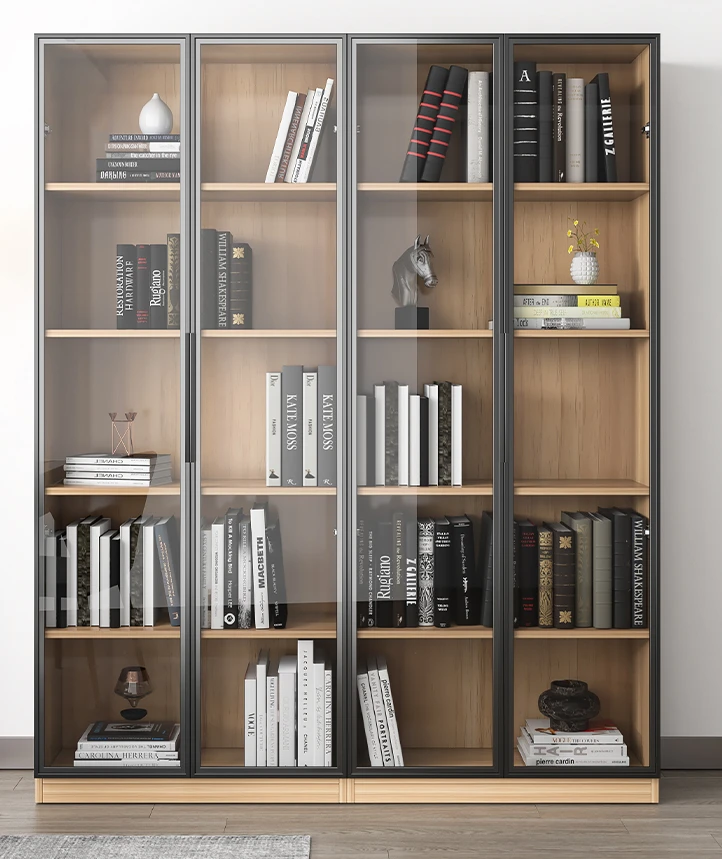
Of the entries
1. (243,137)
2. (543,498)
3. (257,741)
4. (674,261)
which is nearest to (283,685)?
(257,741)

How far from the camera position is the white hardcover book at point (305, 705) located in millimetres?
2533

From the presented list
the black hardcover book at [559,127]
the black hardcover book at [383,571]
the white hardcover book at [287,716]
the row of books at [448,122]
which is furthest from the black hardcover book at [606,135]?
the white hardcover book at [287,716]

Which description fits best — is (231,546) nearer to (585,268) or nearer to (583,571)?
(583,571)

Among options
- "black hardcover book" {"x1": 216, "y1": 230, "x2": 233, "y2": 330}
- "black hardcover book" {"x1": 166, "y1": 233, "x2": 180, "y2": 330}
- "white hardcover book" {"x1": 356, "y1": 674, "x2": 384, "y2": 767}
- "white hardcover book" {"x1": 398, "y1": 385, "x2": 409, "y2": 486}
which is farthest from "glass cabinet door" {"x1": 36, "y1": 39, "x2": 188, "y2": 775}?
"white hardcover book" {"x1": 398, "y1": 385, "x2": 409, "y2": 486}

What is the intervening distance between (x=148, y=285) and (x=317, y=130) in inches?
26.0

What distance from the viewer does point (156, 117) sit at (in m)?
2.49

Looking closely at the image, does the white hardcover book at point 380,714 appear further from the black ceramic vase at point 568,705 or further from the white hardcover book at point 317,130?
the white hardcover book at point 317,130

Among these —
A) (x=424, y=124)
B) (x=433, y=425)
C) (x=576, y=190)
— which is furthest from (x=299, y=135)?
(x=433, y=425)

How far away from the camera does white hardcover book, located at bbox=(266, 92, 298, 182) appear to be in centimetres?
248

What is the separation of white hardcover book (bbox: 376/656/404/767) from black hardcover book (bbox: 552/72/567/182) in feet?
4.94

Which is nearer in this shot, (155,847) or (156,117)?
(155,847)

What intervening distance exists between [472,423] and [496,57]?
1046 mm

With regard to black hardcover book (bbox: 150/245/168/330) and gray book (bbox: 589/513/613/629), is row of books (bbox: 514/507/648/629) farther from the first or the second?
black hardcover book (bbox: 150/245/168/330)

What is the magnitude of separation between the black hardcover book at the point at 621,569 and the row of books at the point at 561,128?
3.28ft
